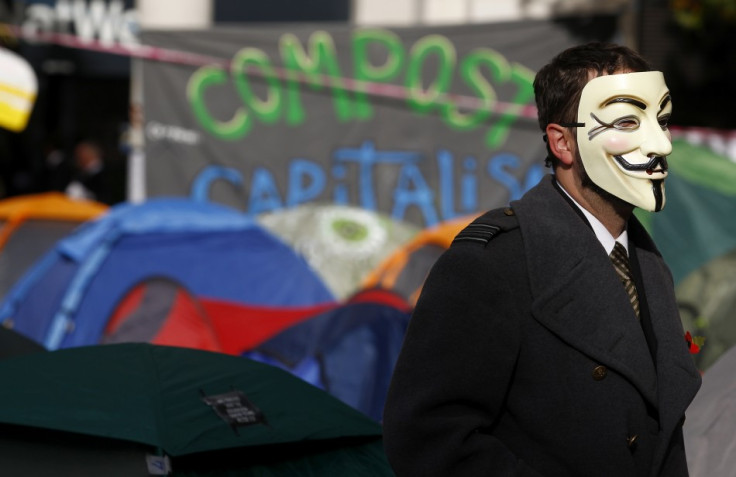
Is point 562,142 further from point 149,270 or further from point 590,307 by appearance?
point 149,270

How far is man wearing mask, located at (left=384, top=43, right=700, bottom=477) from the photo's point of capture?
182 cm

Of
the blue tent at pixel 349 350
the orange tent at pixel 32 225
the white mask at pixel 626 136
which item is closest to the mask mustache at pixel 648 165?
the white mask at pixel 626 136

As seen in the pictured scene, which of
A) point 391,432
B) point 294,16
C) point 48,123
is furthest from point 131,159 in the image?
point 391,432

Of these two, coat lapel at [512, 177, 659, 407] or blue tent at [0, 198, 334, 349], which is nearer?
coat lapel at [512, 177, 659, 407]

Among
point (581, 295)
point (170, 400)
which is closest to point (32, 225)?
point (170, 400)

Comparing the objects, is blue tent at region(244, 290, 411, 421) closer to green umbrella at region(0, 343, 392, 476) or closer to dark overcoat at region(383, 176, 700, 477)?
green umbrella at region(0, 343, 392, 476)

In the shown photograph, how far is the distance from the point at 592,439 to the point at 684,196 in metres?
4.64

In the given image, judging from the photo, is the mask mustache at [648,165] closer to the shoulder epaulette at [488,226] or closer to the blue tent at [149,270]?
the shoulder epaulette at [488,226]

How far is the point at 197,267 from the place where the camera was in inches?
264

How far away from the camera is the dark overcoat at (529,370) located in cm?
182

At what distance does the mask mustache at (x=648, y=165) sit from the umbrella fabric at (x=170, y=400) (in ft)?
4.02

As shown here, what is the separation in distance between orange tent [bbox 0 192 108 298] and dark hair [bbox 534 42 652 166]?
21.0ft

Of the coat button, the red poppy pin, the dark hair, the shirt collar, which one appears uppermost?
the dark hair

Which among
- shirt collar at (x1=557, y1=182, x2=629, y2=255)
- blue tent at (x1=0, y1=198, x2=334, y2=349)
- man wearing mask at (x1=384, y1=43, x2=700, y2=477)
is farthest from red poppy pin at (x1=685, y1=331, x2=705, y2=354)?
blue tent at (x1=0, y1=198, x2=334, y2=349)
